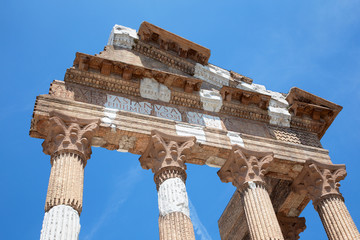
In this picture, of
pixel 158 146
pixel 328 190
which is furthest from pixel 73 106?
pixel 328 190

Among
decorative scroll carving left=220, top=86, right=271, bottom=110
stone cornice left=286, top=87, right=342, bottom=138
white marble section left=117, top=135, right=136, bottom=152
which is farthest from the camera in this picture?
stone cornice left=286, top=87, right=342, bottom=138

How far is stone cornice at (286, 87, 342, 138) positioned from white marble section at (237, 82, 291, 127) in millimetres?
234

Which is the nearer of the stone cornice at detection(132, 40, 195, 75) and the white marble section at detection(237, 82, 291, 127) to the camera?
the stone cornice at detection(132, 40, 195, 75)

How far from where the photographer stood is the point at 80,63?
14273mm

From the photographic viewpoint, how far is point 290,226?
17219mm

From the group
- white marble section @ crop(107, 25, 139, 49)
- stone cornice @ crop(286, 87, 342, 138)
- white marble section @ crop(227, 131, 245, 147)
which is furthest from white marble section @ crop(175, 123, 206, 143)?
stone cornice @ crop(286, 87, 342, 138)

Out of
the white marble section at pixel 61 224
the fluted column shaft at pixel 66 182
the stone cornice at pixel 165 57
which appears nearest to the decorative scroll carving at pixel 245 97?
the stone cornice at pixel 165 57

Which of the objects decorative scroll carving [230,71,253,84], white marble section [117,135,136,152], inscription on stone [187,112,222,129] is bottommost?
white marble section [117,135,136,152]

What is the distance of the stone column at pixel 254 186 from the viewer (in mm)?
12492

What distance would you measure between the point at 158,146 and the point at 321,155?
6.44m

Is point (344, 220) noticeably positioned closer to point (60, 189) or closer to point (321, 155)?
point (321, 155)

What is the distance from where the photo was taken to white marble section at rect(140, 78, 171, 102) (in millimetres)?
14945

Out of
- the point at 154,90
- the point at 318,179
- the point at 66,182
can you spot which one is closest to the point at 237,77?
the point at 154,90

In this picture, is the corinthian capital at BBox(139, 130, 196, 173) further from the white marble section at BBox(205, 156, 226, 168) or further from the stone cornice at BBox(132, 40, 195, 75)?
the stone cornice at BBox(132, 40, 195, 75)
